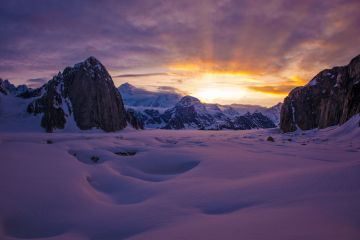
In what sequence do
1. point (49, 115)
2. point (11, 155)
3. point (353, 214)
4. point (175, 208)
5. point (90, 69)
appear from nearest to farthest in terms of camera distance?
1. point (353, 214)
2. point (175, 208)
3. point (11, 155)
4. point (49, 115)
5. point (90, 69)

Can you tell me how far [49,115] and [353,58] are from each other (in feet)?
226

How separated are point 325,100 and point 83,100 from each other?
6294 centimetres

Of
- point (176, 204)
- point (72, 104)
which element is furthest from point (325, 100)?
point (72, 104)

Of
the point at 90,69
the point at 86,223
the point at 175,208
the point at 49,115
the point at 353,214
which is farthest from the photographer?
the point at 90,69

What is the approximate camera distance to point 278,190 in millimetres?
5953

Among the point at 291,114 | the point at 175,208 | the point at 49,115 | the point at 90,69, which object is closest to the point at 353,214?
the point at 175,208

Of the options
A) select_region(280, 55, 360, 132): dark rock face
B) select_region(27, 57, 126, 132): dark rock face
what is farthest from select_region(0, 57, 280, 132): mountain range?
select_region(280, 55, 360, 132): dark rock face

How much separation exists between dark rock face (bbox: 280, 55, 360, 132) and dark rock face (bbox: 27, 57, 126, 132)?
49850 mm

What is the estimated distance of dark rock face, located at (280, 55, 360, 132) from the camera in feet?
121

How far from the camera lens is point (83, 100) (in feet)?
263

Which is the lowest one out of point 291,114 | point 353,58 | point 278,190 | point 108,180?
point 108,180

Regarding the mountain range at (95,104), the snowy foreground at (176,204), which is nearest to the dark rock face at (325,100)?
the mountain range at (95,104)

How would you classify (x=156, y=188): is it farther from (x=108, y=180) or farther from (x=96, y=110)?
(x=96, y=110)

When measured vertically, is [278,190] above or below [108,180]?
above
